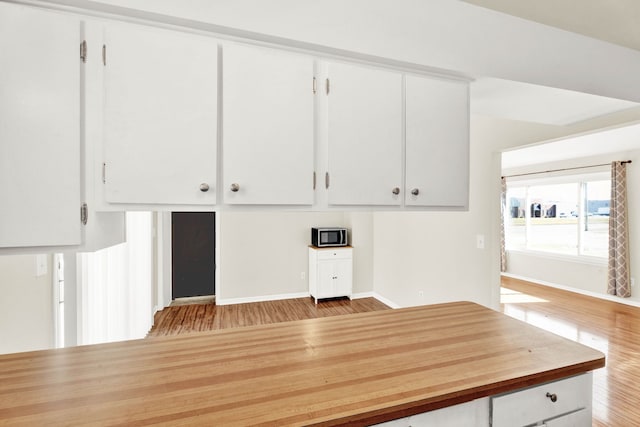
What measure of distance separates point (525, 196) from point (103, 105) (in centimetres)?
763

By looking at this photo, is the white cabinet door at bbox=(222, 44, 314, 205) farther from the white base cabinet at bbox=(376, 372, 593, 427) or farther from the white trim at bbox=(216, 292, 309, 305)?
the white trim at bbox=(216, 292, 309, 305)

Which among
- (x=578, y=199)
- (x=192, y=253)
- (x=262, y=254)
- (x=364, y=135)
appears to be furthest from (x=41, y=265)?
(x=578, y=199)

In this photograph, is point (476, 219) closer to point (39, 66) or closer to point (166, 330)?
point (39, 66)

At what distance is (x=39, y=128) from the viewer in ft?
3.02

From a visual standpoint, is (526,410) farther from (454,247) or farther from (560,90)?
(454,247)

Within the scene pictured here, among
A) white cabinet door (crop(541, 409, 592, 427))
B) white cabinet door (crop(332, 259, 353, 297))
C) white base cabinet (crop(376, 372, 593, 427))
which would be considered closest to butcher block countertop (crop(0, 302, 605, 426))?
white base cabinet (crop(376, 372, 593, 427))

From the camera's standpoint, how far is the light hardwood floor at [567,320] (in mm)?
2434

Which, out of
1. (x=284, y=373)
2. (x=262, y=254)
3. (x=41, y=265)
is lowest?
(x=262, y=254)

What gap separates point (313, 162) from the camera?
4.06 feet

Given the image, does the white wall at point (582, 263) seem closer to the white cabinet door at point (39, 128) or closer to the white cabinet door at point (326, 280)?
the white cabinet door at point (326, 280)

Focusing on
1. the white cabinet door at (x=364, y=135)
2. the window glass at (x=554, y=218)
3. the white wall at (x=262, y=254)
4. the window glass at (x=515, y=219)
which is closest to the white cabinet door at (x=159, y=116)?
the white cabinet door at (x=364, y=135)

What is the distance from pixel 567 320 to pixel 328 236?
11.2 ft

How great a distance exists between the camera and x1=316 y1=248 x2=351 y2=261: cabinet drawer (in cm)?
490

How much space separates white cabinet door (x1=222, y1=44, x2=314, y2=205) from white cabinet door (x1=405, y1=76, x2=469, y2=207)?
1.51 ft
